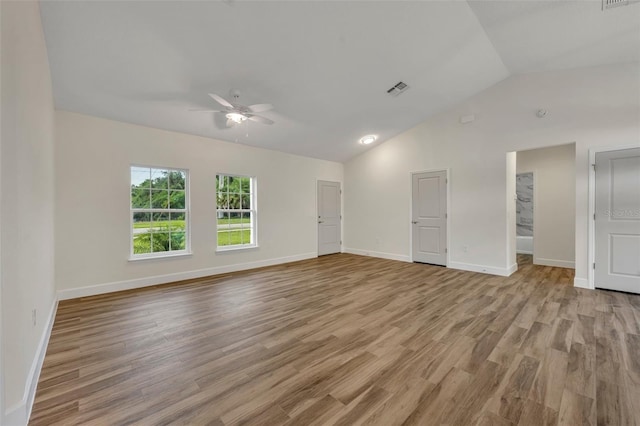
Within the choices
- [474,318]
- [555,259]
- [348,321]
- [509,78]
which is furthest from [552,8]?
[555,259]

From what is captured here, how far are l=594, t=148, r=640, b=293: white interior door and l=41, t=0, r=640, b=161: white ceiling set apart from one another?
146 centimetres

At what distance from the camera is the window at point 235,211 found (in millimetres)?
5273

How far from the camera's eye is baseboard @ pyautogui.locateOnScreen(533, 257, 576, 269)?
214 inches

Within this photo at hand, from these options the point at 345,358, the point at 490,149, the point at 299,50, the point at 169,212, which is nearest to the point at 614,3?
the point at 490,149

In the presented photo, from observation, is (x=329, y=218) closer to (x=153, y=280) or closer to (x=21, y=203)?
(x=153, y=280)

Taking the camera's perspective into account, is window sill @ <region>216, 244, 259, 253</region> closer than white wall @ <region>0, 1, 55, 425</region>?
No

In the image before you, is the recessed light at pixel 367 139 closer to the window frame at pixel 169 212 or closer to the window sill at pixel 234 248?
the window sill at pixel 234 248

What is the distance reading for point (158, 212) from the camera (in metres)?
4.52

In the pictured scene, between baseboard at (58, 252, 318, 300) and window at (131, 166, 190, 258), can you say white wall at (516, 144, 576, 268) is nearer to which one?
baseboard at (58, 252, 318, 300)

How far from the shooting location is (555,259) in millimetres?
5605

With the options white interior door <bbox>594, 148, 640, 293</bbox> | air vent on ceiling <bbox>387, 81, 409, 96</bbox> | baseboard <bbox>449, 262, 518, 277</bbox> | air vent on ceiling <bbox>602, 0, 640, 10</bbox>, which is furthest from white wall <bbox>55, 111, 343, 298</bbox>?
white interior door <bbox>594, 148, 640, 293</bbox>

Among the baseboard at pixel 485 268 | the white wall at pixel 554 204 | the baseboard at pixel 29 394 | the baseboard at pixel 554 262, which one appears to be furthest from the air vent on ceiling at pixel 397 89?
the baseboard at pixel 29 394

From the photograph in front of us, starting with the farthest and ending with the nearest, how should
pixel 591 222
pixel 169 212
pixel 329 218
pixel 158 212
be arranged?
pixel 329 218 → pixel 169 212 → pixel 158 212 → pixel 591 222

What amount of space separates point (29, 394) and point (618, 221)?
259 inches
